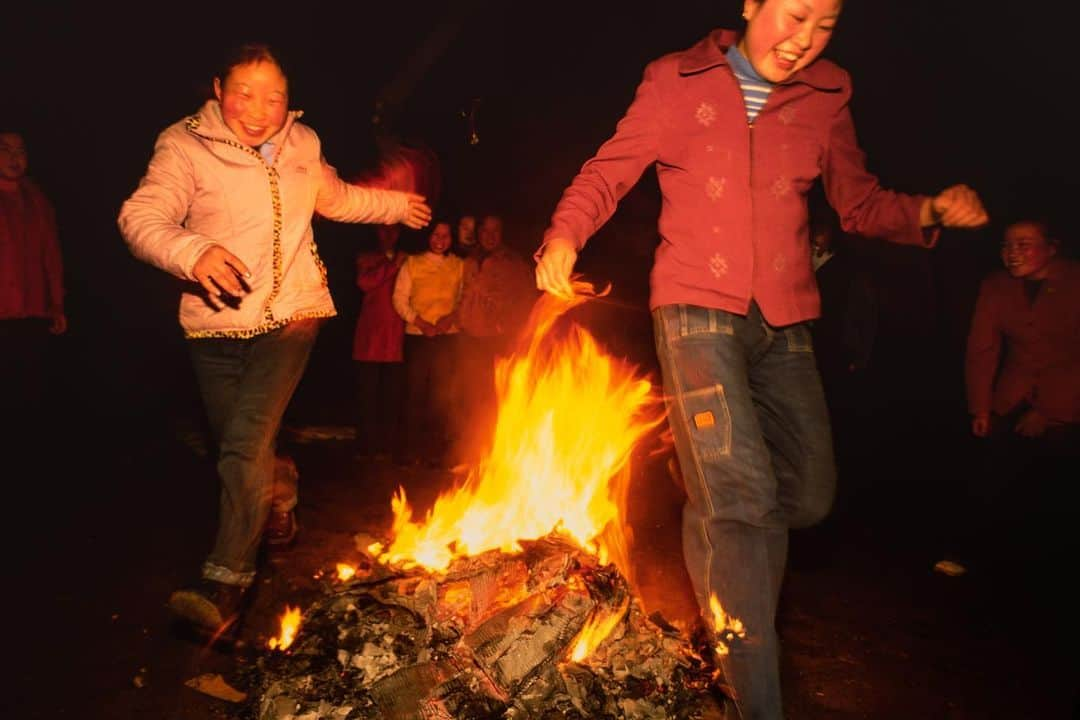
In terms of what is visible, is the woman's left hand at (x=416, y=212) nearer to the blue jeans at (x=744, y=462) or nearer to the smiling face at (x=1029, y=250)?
the blue jeans at (x=744, y=462)

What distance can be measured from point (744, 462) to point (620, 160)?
149 centimetres

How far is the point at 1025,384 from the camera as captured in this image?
6.93 meters

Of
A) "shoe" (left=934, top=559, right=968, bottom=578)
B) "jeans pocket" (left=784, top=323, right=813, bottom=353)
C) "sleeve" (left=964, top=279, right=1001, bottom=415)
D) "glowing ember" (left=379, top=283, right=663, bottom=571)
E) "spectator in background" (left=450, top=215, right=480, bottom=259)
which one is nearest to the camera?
"jeans pocket" (left=784, top=323, right=813, bottom=353)

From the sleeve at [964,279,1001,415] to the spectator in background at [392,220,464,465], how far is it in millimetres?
5212

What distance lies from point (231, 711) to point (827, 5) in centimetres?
412

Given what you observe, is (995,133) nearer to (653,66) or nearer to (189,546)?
(653,66)

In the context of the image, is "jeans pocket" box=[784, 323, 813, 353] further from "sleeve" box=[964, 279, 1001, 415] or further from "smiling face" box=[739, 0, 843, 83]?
"sleeve" box=[964, 279, 1001, 415]

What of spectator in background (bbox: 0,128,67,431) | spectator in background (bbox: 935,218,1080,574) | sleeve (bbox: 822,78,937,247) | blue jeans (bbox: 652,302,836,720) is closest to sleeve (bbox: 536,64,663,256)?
blue jeans (bbox: 652,302,836,720)

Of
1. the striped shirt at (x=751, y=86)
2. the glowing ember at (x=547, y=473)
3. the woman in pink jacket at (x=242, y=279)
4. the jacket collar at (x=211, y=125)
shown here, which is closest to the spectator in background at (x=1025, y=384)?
the glowing ember at (x=547, y=473)

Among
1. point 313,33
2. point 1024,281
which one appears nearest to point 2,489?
point 1024,281

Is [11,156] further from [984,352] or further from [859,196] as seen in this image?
[984,352]

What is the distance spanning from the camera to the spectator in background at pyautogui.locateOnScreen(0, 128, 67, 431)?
7.45m

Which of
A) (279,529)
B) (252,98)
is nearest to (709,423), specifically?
(252,98)

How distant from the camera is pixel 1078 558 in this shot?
662 centimetres
